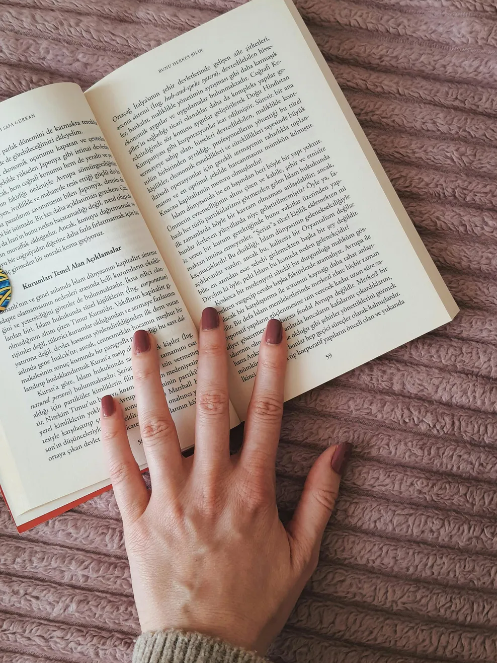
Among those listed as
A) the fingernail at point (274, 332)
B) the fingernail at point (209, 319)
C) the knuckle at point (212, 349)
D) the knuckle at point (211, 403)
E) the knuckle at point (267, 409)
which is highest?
the fingernail at point (209, 319)

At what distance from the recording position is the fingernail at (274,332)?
60 centimetres

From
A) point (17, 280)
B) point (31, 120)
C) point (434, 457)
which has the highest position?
point (31, 120)

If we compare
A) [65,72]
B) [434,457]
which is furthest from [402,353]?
[65,72]

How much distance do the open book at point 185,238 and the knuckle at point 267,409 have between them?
0.03 m

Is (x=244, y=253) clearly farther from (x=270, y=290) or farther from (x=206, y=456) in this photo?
(x=206, y=456)

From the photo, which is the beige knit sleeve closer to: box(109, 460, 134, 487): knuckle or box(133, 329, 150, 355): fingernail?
box(109, 460, 134, 487): knuckle

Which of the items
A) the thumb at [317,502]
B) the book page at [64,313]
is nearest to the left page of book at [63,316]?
the book page at [64,313]

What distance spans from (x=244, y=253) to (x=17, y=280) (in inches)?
10.0

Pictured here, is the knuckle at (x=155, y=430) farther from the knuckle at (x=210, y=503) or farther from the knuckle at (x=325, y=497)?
the knuckle at (x=325, y=497)

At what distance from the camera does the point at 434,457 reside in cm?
62

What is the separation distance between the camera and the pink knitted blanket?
61 centimetres

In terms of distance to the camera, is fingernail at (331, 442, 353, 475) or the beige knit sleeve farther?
fingernail at (331, 442, 353, 475)

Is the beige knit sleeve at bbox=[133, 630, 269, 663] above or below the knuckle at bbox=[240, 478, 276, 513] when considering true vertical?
below

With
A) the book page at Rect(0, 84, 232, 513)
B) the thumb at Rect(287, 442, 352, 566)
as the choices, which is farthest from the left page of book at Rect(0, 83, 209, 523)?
the thumb at Rect(287, 442, 352, 566)
